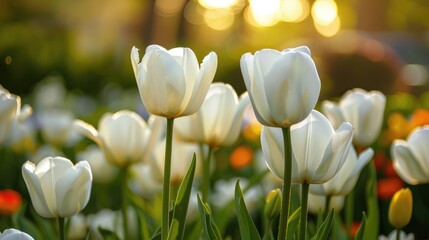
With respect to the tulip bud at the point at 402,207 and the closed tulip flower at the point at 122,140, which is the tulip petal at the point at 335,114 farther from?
the closed tulip flower at the point at 122,140

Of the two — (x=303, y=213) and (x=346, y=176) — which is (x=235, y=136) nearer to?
(x=346, y=176)

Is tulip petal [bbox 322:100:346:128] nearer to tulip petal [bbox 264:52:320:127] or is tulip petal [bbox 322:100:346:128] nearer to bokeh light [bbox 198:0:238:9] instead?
tulip petal [bbox 264:52:320:127]

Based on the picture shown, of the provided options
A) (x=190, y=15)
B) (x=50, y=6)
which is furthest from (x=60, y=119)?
(x=190, y=15)

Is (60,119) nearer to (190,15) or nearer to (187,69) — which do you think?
(187,69)

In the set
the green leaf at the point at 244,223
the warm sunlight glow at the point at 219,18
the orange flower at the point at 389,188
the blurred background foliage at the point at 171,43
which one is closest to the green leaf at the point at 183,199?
the green leaf at the point at 244,223

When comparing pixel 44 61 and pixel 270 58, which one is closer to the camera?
pixel 270 58

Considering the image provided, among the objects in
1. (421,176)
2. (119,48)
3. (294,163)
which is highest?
(294,163)

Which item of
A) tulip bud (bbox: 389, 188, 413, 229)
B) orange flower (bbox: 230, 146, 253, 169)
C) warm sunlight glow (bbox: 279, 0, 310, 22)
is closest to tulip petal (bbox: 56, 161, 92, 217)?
tulip bud (bbox: 389, 188, 413, 229)
